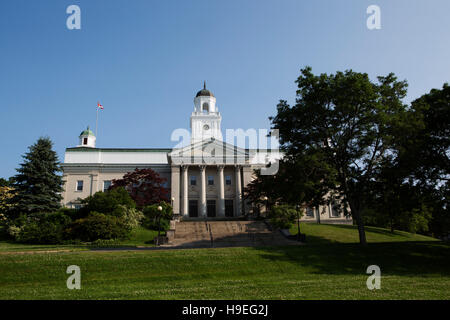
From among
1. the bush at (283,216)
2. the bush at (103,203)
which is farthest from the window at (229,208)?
the bush at (103,203)

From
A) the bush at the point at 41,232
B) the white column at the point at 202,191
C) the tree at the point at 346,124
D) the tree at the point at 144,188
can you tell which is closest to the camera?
the tree at the point at 346,124

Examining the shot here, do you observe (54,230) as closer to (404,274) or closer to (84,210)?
(84,210)

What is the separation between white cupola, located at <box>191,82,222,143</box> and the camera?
63125mm

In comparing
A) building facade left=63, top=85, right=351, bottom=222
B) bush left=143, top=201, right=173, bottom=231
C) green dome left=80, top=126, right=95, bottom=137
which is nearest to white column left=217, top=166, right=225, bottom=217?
building facade left=63, top=85, right=351, bottom=222

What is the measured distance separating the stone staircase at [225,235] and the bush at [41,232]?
9.67 meters

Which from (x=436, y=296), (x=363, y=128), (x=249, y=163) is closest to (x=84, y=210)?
(x=249, y=163)

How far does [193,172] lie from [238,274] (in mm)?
32193

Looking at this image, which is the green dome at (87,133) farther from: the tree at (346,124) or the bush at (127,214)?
the tree at (346,124)

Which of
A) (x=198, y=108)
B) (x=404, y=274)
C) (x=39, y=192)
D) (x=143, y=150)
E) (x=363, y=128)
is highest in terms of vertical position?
(x=198, y=108)

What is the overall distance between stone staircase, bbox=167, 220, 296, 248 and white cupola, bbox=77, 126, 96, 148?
35.5 m

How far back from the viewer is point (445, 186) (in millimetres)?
18703

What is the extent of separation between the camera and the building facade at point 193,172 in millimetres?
42969

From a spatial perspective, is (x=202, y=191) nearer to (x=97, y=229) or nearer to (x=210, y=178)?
(x=210, y=178)
